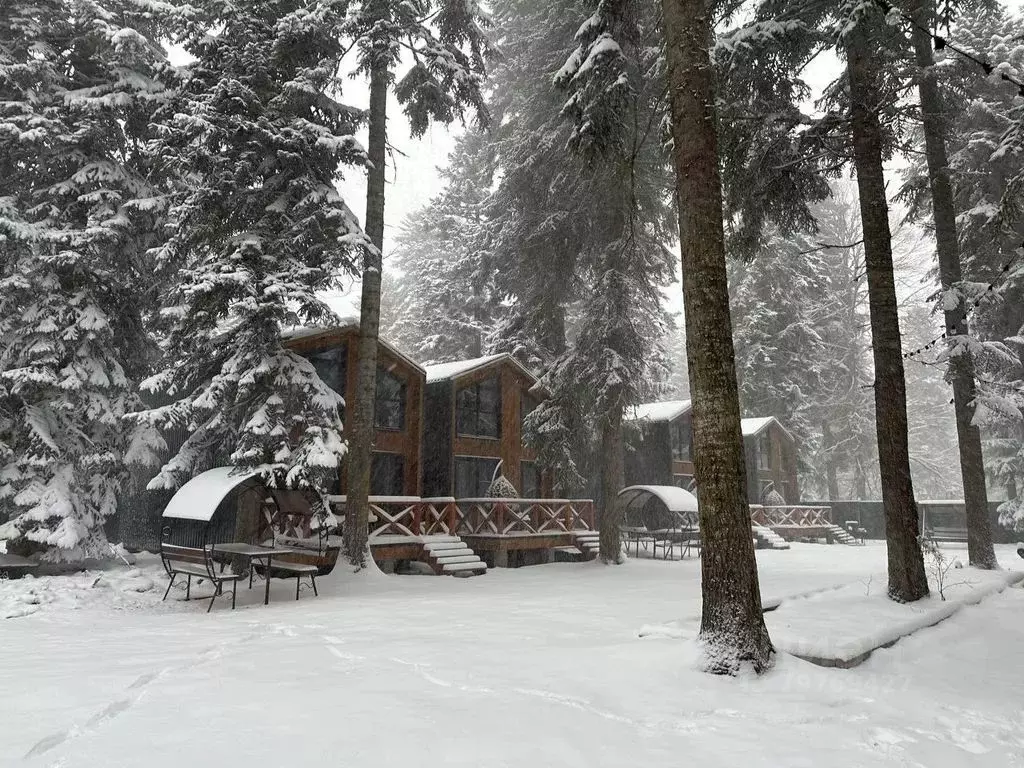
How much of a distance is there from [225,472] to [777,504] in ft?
82.8

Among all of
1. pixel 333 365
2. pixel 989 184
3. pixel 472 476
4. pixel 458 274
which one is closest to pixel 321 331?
pixel 333 365

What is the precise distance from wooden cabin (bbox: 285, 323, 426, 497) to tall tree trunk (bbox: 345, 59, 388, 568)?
11.0 feet

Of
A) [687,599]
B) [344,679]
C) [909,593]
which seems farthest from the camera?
[687,599]

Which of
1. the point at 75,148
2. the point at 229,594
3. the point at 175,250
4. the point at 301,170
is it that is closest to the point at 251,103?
the point at 301,170

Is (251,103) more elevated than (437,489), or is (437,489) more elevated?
(251,103)

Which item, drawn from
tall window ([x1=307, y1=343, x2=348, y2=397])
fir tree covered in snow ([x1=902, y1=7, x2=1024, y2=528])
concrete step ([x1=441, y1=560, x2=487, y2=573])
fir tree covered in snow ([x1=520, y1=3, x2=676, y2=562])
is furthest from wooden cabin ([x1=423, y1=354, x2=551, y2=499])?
fir tree covered in snow ([x1=902, y1=7, x2=1024, y2=528])

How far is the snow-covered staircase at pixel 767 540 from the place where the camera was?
Result: 80.5 ft

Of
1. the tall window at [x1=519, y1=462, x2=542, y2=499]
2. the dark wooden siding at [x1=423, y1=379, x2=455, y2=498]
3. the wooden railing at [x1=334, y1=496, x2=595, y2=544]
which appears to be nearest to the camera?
the wooden railing at [x1=334, y1=496, x2=595, y2=544]

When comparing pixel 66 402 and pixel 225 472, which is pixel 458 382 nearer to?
pixel 225 472

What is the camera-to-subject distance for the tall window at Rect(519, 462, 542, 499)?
73.0ft

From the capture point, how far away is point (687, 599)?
36.4 ft

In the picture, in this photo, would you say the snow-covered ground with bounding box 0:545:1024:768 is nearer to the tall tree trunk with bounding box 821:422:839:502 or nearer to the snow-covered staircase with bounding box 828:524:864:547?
the snow-covered staircase with bounding box 828:524:864:547

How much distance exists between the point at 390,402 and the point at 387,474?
81.7 inches

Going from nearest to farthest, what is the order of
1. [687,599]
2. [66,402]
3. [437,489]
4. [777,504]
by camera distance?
[687,599] < [66,402] < [437,489] < [777,504]
